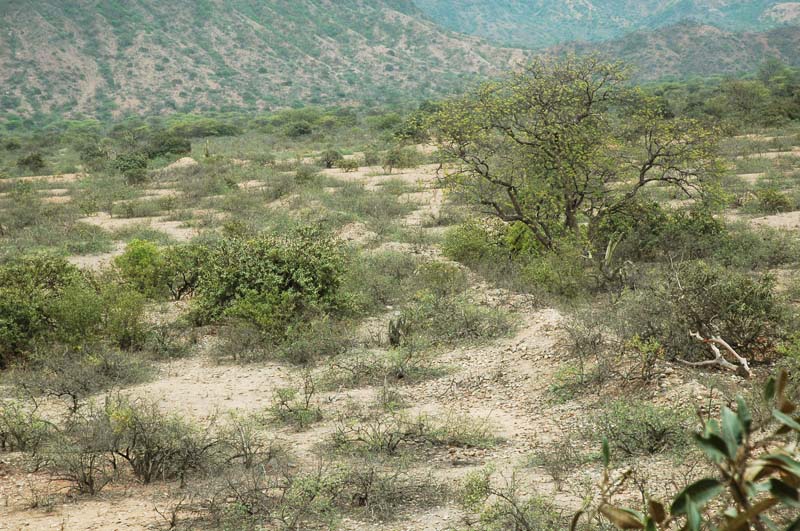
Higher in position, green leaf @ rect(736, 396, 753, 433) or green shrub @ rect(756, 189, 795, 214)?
green leaf @ rect(736, 396, 753, 433)

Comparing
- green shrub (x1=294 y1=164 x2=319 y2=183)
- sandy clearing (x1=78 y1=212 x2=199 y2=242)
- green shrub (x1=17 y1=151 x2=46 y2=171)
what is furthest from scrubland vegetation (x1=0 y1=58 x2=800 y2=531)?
green shrub (x1=17 y1=151 x2=46 y2=171)

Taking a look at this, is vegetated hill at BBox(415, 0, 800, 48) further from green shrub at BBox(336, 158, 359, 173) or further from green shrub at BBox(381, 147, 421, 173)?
green shrub at BBox(336, 158, 359, 173)

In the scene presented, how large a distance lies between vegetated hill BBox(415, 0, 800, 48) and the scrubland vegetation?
478 ft

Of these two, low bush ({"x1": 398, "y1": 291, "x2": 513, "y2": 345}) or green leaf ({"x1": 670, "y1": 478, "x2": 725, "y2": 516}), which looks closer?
green leaf ({"x1": 670, "y1": 478, "x2": 725, "y2": 516})

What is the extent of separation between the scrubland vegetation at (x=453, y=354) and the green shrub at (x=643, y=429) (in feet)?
0.07

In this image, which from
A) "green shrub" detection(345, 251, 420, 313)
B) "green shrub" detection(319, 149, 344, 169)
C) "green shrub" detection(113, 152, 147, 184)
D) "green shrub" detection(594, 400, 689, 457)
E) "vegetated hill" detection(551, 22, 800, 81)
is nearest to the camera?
"green shrub" detection(594, 400, 689, 457)

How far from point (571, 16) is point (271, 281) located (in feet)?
602

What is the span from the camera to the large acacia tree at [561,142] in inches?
461

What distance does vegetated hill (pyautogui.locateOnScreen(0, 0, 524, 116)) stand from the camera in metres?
66.6

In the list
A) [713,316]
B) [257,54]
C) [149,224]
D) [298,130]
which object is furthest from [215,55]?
[713,316]

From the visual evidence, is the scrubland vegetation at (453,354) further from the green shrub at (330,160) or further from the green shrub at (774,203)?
the green shrub at (330,160)

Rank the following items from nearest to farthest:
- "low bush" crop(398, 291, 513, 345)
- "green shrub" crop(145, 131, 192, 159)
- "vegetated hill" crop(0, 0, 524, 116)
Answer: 1. "low bush" crop(398, 291, 513, 345)
2. "green shrub" crop(145, 131, 192, 159)
3. "vegetated hill" crop(0, 0, 524, 116)

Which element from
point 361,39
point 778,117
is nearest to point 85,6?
point 361,39

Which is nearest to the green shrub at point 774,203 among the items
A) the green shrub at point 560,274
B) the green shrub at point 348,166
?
the green shrub at point 560,274
